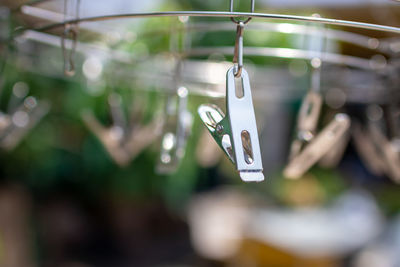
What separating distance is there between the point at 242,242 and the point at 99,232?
1.38 metres

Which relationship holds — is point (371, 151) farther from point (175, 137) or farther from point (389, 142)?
point (175, 137)

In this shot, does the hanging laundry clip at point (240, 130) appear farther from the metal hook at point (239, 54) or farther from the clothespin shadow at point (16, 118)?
the clothespin shadow at point (16, 118)

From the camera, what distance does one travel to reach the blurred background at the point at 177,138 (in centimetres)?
78

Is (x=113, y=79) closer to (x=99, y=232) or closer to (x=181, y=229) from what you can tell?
(x=99, y=232)

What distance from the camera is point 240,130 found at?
375mm

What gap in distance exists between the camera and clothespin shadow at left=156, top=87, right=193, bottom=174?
0.62m

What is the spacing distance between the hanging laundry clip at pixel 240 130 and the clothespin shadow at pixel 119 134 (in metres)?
0.33

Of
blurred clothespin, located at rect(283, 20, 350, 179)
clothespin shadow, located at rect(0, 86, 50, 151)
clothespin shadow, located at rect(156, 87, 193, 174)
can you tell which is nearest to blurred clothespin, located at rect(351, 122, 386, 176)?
blurred clothespin, located at rect(283, 20, 350, 179)

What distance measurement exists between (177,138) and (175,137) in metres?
0.02

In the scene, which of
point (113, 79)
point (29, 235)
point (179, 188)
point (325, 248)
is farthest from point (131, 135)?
point (179, 188)

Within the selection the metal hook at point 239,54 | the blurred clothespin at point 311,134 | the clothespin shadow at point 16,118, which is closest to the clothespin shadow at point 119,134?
the clothespin shadow at point 16,118

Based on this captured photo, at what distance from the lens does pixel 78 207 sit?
3422 mm

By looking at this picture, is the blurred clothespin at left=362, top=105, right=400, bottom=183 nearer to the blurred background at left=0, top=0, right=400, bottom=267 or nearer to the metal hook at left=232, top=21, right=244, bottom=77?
the blurred background at left=0, top=0, right=400, bottom=267

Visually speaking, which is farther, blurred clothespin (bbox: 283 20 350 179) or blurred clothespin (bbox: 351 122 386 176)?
blurred clothespin (bbox: 351 122 386 176)
